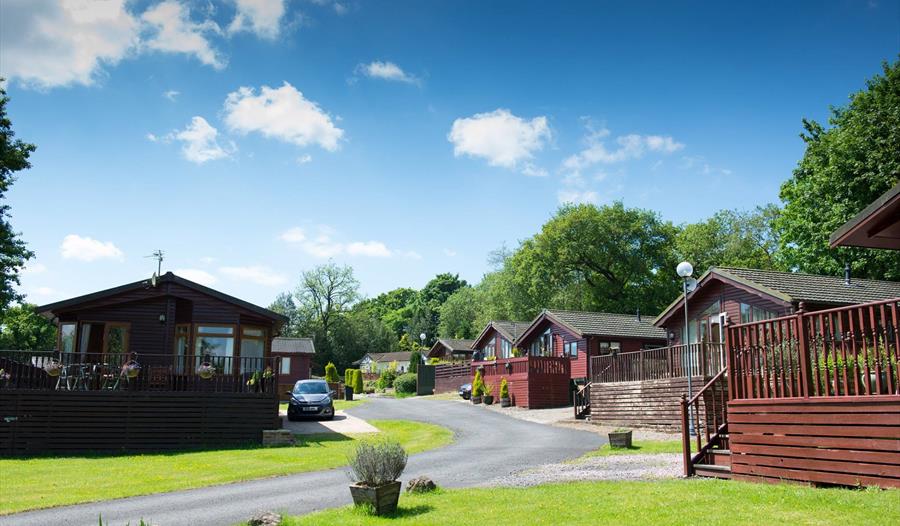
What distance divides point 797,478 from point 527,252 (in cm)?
5108

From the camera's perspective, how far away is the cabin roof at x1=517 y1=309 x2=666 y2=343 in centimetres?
4034

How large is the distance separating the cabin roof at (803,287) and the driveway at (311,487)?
7.91m

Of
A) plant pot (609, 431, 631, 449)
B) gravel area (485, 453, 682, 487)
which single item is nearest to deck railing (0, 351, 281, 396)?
plant pot (609, 431, 631, 449)

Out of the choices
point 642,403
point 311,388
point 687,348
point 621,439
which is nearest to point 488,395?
point 311,388

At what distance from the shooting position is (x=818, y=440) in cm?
1031

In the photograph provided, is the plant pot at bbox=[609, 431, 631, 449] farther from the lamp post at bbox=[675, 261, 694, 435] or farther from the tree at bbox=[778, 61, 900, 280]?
the tree at bbox=[778, 61, 900, 280]

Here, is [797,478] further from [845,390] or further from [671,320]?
[671,320]

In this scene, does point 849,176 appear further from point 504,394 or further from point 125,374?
point 125,374

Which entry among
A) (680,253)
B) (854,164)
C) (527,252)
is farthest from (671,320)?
(680,253)

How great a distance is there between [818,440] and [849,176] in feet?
93.1

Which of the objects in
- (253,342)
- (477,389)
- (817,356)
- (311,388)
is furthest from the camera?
(477,389)

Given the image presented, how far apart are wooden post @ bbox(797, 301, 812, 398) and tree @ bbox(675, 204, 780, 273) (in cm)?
5424

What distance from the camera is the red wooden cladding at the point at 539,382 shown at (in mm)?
34844

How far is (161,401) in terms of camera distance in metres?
Result: 22.1
